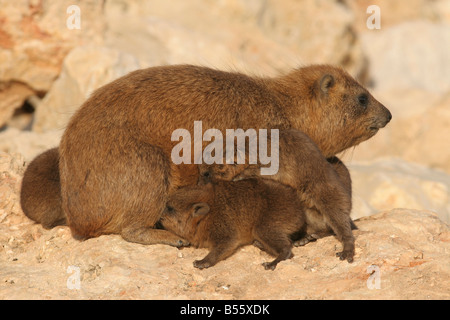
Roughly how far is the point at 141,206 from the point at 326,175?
1677mm

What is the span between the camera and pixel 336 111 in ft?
22.5

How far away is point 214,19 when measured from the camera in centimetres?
1472

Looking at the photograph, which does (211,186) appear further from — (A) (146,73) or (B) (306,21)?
(B) (306,21)

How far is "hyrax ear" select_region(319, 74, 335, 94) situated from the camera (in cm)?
678

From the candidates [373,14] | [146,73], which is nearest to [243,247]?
[146,73]

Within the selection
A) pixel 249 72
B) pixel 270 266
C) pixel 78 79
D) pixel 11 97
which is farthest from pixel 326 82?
pixel 11 97

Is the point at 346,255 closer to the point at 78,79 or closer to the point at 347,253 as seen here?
the point at 347,253

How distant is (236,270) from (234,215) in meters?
0.58

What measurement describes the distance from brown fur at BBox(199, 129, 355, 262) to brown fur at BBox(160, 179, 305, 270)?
0.34 feet

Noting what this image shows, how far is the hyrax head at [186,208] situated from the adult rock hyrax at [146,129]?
9cm

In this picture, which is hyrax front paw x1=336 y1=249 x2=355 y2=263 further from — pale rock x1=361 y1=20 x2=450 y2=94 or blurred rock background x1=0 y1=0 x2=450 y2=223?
pale rock x1=361 y1=20 x2=450 y2=94

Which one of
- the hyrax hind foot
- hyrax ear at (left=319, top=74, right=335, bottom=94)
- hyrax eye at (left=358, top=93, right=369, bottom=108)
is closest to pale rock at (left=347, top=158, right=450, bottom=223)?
hyrax eye at (left=358, top=93, right=369, bottom=108)

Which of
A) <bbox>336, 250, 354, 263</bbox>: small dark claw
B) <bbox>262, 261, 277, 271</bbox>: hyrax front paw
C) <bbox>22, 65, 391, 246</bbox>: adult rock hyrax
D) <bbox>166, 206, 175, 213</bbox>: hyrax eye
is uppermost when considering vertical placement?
<bbox>22, 65, 391, 246</bbox>: adult rock hyrax
